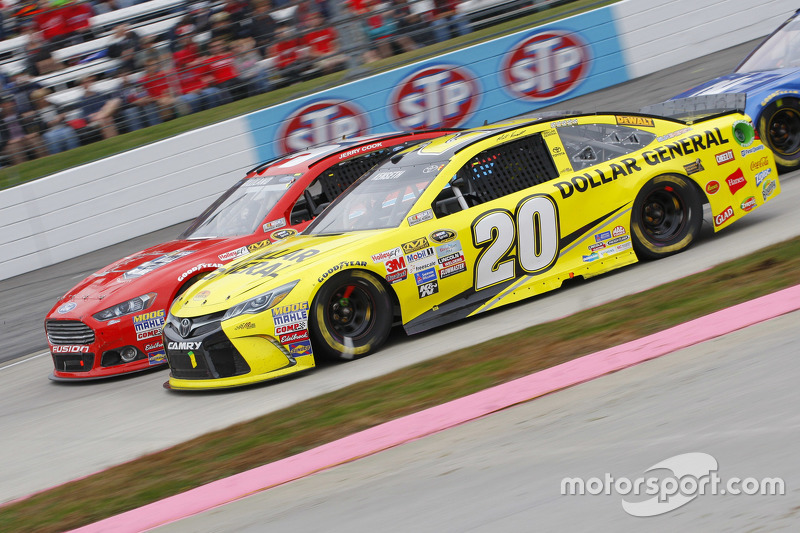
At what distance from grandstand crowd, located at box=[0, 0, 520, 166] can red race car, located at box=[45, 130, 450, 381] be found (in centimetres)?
604

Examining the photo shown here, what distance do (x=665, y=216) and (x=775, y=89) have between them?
242 cm

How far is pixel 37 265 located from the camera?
13.3 metres

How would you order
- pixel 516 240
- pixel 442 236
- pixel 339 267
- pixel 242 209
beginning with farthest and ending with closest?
1. pixel 242 209
2. pixel 516 240
3. pixel 442 236
4. pixel 339 267

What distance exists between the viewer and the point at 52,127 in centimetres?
1430

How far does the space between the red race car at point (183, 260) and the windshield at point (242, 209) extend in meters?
0.01

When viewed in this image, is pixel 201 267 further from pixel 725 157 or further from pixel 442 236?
pixel 725 157

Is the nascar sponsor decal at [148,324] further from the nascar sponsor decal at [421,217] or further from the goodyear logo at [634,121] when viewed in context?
the goodyear logo at [634,121]

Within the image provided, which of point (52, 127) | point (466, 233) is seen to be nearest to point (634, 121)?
point (466, 233)

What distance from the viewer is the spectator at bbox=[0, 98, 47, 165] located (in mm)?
13914

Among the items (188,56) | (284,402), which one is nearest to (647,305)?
(284,402)

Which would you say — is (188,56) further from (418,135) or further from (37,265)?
(418,135)

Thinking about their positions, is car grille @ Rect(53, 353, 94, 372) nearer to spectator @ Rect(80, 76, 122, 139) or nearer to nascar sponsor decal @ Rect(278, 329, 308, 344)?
nascar sponsor decal @ Rect(278, 329, 308, 344)
